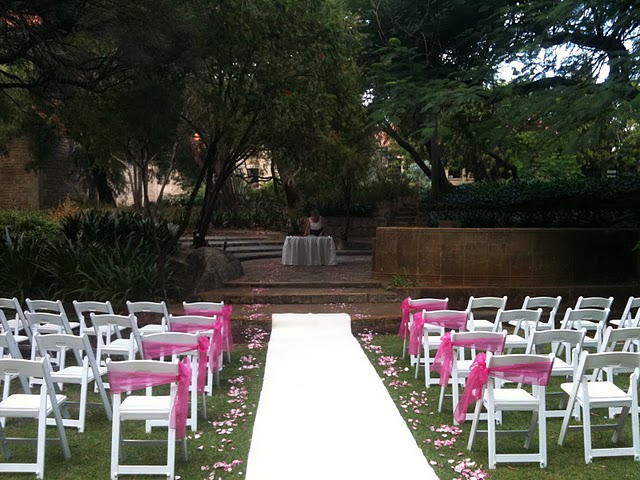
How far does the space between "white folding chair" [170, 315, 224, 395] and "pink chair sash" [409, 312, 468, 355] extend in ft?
6.95

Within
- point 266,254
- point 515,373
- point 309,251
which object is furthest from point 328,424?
point 266,254

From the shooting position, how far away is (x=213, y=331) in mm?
6168

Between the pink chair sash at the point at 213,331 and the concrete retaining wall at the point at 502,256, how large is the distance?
6.39m

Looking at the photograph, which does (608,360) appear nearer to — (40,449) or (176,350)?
(176,350)

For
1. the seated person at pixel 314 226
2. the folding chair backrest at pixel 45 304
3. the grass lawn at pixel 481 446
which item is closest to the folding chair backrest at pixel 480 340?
the grass lawn at pixel 481 446

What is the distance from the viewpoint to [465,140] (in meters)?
15.7

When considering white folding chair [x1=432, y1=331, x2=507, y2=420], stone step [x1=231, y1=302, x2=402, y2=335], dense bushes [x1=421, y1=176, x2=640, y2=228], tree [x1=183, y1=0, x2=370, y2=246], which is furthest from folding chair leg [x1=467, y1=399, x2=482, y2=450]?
dense bushes [x1=421, y1=176, x2=640, y2=228]

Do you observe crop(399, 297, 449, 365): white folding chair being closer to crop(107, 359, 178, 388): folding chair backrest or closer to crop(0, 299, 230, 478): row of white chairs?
crop(0, 299, 230, 478): row of white chairs

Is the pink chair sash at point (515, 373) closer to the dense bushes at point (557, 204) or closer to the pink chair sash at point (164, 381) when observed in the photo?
the pink chair sash at point (164, 381)

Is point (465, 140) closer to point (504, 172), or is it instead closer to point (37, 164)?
point (504, 172)

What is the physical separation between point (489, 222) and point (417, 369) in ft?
29.5

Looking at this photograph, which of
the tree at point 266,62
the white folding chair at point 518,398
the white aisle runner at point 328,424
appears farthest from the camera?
the tree at point 266,62

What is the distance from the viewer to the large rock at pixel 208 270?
1219cm

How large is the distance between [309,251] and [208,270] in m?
4.59
